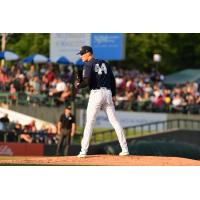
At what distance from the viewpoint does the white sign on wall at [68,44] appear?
1426 inches

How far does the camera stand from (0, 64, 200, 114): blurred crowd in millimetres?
32250

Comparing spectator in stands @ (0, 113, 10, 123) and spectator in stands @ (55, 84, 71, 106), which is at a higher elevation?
spectator in stands @ (55, 84, 71, 106)

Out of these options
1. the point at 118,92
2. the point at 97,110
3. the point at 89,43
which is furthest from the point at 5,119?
the point at 97,110

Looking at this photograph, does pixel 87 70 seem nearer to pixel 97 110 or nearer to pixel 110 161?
pixel 97 110

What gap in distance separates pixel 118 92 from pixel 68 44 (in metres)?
3.77

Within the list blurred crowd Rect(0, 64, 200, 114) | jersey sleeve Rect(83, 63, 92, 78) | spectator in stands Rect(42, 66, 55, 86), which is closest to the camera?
jersey sleeve Rect(83, 63, 92, 78)

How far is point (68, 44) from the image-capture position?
36.7 meters

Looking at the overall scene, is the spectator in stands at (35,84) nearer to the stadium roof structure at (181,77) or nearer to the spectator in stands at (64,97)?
the spectator in stands at (64,97)

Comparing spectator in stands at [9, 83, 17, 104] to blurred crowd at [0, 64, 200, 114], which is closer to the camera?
spectator in stands at [9, 83, 17, 104]

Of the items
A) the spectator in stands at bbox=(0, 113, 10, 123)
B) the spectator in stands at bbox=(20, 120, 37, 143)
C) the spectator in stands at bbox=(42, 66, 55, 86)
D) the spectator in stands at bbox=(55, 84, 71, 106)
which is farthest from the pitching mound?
the spectator in stands at bbox=(42, 66, 55, 86)

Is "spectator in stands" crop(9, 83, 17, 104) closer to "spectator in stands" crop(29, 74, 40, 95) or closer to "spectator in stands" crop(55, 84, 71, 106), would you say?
"spectator in stands" crop(29, 74, 40, 95)

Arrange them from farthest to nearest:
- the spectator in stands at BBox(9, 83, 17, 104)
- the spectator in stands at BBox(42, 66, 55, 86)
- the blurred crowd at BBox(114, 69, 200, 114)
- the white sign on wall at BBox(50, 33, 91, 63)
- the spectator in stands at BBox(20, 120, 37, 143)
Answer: the white sign on wall at BBox(50, 33, 91, 63) → the blurred crowd at BBox(114, 69, 200, 114) → the spectator in stands at BBox(42, 66, 55, 86) → the spectator in stands at BBox(9, 83, 17, 104) → the spectator in stands at BBox(20, 120, 37, 143)

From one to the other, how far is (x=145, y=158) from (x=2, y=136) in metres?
12.8

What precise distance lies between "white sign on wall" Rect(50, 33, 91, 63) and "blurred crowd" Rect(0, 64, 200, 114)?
5.43ft
